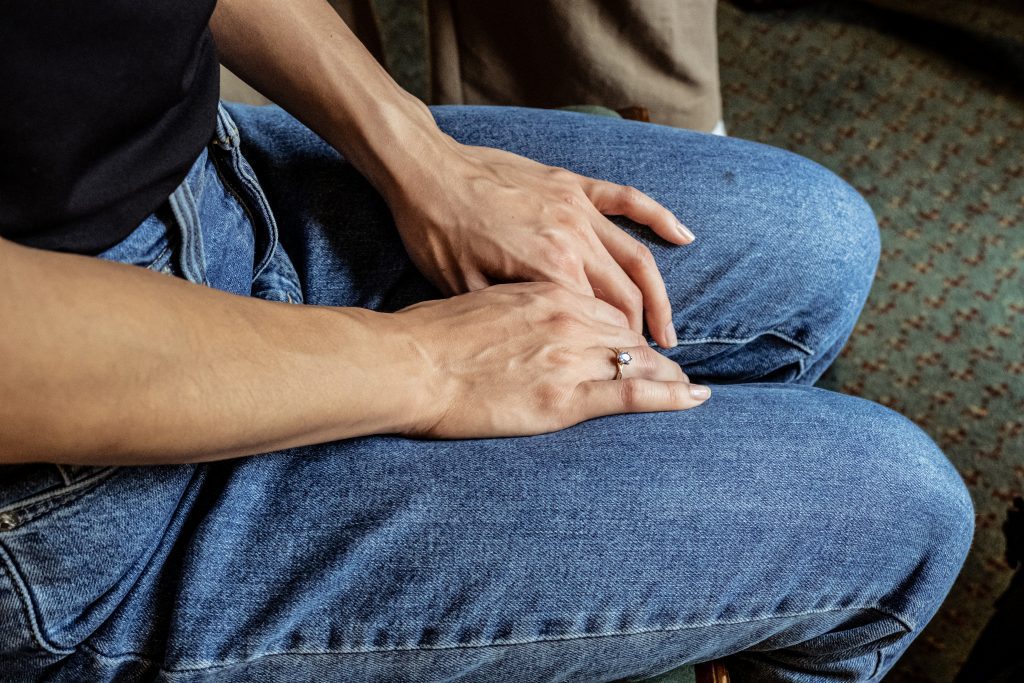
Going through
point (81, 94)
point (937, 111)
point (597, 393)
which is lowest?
point (937, 111)

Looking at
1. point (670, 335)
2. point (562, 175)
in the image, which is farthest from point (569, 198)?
point (670, 335)

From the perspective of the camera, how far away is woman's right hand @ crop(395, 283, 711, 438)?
62 centimetres

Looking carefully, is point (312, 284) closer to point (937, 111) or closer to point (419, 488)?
point (419, 488)

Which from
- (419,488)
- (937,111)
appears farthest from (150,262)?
(937,111)

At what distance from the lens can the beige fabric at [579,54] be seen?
1.20 metres

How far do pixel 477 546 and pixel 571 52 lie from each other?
0.86 metres

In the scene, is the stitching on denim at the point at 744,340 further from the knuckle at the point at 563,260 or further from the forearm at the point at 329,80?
the forearm at the point at 329,80

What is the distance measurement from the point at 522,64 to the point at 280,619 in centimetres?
96

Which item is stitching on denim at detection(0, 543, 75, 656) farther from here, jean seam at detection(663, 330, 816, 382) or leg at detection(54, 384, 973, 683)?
jean seam at detection(663, 330, 816, 382)

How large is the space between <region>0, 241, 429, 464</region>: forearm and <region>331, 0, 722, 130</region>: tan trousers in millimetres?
762

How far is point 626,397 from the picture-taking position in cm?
65

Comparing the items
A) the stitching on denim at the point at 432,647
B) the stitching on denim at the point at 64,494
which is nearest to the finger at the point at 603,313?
the stitching on denim at the point at 432,647

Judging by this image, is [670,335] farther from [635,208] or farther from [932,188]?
[932,188]

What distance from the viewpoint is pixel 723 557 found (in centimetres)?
57
